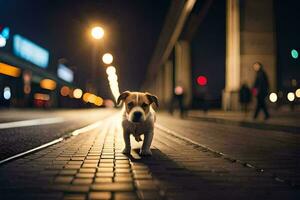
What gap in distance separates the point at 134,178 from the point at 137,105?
1715mm

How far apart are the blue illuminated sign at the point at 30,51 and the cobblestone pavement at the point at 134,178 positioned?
63.4 metres

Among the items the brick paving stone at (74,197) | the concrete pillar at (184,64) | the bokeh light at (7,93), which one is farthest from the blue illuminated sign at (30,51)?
the brick paving stone at (74,197)

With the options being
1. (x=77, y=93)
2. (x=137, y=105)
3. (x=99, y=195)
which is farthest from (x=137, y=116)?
(x=77, y=93)

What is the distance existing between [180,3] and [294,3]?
8.76 m

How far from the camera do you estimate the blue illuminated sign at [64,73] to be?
108m

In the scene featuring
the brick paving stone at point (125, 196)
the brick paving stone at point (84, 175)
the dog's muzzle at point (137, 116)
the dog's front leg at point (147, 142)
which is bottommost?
the brick paving stone at point (125, 196)

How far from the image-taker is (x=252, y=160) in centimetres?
623

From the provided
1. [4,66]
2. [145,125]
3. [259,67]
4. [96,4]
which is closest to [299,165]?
[145,125]

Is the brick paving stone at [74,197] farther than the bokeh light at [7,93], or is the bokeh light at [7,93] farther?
the bokeh light at [7,93]

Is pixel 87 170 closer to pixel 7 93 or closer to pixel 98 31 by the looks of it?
pixel 98 31

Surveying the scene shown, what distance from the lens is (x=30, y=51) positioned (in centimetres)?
7775

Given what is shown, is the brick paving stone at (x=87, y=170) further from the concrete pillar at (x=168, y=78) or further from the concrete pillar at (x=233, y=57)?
the concrete pillar at (x=168, y=78)

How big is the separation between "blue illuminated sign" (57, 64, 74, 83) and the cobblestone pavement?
98094 mm

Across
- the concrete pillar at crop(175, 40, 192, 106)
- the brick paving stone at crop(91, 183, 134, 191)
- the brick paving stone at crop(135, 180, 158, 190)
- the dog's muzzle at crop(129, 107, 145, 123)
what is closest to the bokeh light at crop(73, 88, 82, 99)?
the concrete pillar at crop(175, 40, 192, 106)
